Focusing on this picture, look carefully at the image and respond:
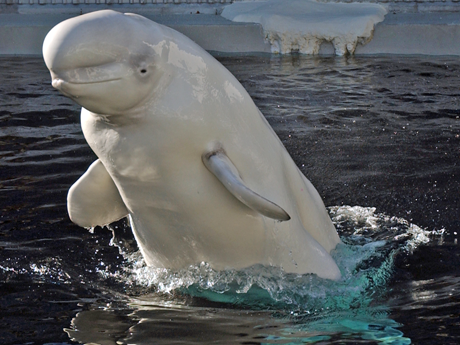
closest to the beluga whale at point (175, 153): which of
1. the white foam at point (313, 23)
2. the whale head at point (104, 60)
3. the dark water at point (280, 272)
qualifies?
the whale head at point (104, 60)

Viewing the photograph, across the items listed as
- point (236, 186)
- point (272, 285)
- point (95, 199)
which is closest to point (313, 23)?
point (95, 199)

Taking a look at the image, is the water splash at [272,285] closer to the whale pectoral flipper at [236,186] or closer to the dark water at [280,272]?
the dark water at [280,272]

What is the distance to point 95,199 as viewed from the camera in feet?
15.4

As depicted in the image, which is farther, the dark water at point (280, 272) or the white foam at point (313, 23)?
the white foam at point (313, 23)

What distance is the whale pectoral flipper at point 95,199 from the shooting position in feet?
14.9

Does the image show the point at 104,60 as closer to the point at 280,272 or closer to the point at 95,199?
the point at 95,199

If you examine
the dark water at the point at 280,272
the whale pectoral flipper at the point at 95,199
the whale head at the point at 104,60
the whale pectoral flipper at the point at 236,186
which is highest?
the whale head at the point at 104,60

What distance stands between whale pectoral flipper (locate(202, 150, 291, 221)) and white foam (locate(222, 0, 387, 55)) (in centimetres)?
1394

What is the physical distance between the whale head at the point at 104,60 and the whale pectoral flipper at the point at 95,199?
33.0 inches

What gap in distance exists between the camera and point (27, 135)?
9422 mm

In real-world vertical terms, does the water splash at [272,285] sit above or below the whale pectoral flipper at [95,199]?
below

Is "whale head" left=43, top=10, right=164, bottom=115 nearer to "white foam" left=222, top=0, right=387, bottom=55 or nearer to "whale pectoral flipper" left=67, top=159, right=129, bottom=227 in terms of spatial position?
"whale pectoral flipper" left=67, top=159, right=129, bottom=227

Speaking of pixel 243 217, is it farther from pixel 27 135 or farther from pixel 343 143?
pixel 27 135

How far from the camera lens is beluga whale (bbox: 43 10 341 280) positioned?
369 centimetres
